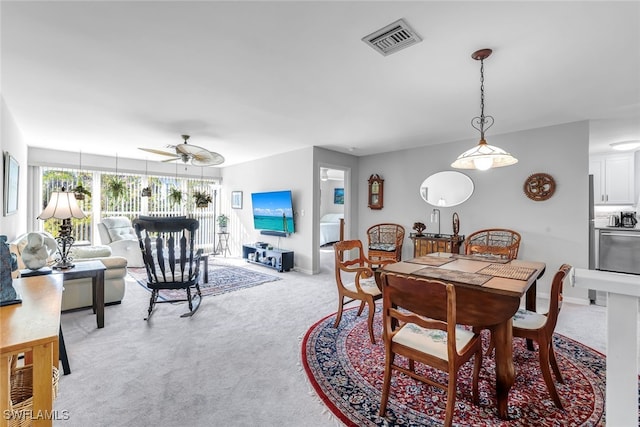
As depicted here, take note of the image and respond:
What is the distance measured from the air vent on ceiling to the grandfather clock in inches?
150

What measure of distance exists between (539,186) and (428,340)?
3514 millimetres


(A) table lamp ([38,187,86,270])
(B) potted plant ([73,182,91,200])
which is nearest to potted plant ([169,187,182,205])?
(B) potted plant ([73,182,91,200])

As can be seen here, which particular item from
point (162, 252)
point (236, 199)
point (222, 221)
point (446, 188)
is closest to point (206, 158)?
point (162, 252)

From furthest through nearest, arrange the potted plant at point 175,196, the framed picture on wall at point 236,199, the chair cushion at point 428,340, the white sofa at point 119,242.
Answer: the framed picture on wall at point 236,199 → the potted plant at point 175,196 → the white sofa at point 119,242 → the chair cushion at point 428,340

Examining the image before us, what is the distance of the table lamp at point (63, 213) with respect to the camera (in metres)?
2.82

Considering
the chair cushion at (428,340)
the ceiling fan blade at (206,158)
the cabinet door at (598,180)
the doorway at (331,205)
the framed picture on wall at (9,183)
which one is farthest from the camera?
the doorway at (331,205)

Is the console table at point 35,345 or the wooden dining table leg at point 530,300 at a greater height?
the console table at point 35,345

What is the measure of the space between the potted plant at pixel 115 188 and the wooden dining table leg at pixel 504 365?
734cm

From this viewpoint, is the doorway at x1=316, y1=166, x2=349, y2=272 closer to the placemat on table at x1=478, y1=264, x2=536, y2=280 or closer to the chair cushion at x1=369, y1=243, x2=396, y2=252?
the chair cushion at x1=369, y1=243, x2=396, y2=252

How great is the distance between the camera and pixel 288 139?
15.6ft

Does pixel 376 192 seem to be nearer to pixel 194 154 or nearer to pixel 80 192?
pixel 194 154

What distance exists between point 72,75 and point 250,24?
186cm

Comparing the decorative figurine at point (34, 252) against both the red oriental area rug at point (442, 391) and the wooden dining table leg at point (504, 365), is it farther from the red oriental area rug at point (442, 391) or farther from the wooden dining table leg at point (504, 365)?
the wooden dining table leg at point (504, 365)

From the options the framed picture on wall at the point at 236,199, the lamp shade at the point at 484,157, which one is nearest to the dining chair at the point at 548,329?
the lamp shade at the point at 484,157
